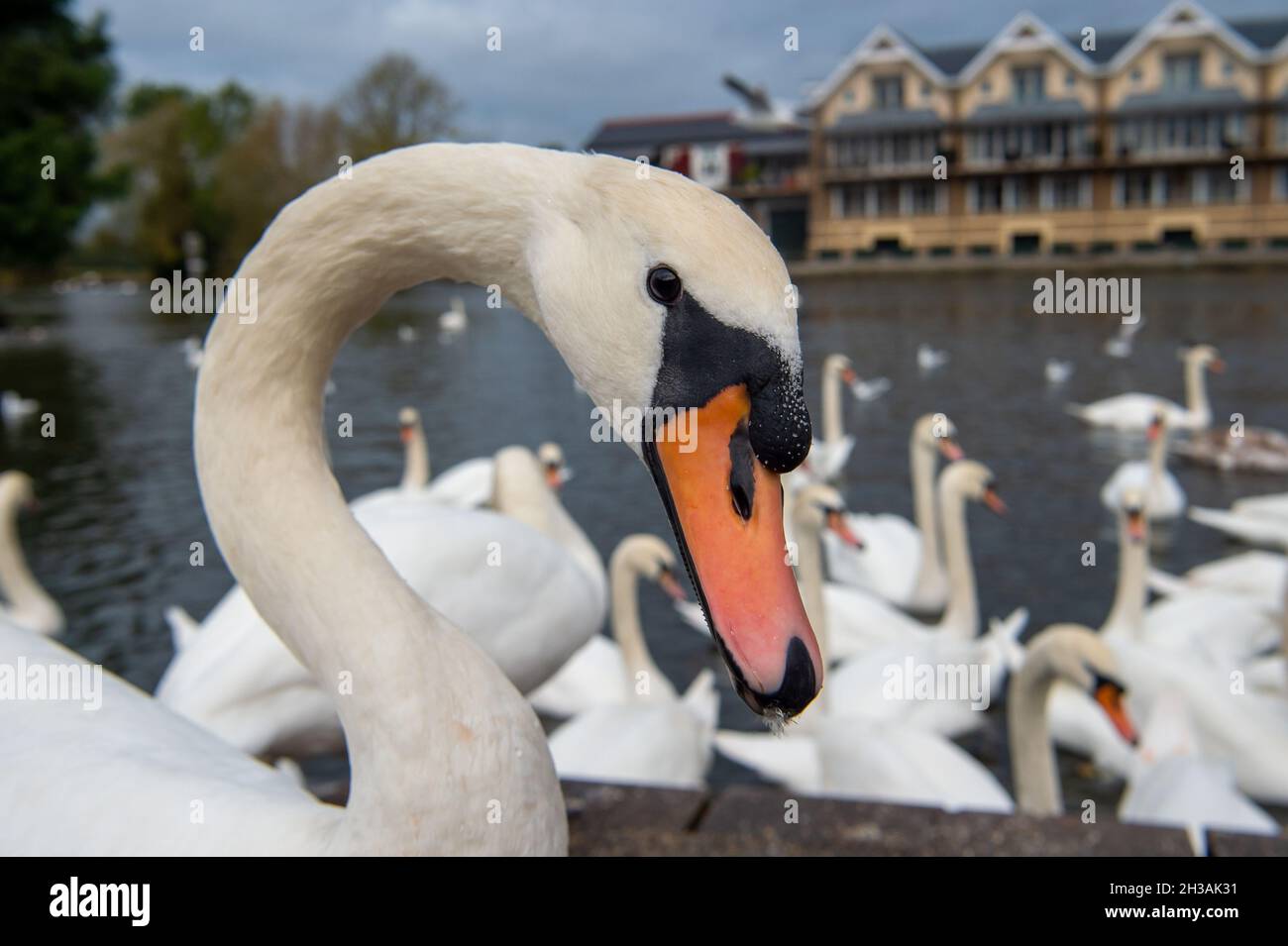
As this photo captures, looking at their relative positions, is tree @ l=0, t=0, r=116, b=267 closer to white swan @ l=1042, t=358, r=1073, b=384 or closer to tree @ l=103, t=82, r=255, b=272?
white swan @ l=1042, t=358, r=1073, b=384

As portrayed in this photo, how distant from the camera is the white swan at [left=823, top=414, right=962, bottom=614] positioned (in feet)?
28.5

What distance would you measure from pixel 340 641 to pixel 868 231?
186 feet

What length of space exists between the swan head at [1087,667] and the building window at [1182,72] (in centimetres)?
5554

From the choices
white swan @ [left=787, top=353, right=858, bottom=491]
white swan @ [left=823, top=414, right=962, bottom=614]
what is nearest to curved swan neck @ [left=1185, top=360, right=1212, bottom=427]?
white swan @ [left=787, top=353, right=858, bottom=491]

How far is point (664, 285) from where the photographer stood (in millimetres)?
1678

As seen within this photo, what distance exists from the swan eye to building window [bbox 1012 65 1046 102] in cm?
5828

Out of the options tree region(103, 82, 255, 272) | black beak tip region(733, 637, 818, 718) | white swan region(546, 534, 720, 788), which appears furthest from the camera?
tree region(103, 82, 255, 272)

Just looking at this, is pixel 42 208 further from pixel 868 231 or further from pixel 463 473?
pixel 868 231

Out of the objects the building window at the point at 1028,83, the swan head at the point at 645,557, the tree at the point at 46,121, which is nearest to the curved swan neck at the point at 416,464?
the swan head at the point at 645,557

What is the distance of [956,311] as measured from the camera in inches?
1250

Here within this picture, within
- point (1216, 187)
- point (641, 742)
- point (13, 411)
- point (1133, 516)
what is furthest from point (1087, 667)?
point (1216, 187)

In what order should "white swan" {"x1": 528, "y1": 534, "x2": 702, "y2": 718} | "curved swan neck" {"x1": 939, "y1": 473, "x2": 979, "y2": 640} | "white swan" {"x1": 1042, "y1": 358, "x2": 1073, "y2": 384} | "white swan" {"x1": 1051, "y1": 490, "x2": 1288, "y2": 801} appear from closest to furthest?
"white swan" {"x1": 1051, "y1": 490, "x2": 1288, "y2": 801} → "white swan" {"x1": 528, "y1": 534, "x2": 702, "y2": 718} → "curved swan neck" {"x1": 939, "y1": 473, "x2": 979, "y2": 640} → "white swan" {"x1": 1042, "y1": 358, "x2": 1073, "y2": 384}

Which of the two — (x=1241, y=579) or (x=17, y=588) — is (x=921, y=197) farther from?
(x=17, y=588)
